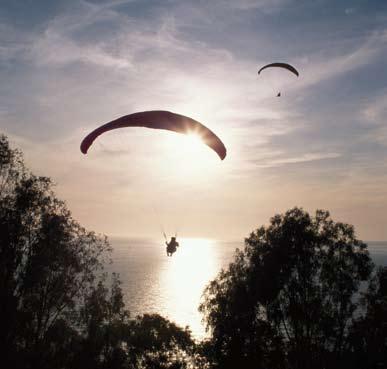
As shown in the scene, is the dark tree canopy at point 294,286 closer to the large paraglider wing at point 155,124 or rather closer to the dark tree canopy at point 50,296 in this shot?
the dark tree canopy at point 50,296

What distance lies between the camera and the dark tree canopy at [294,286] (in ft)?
74.4

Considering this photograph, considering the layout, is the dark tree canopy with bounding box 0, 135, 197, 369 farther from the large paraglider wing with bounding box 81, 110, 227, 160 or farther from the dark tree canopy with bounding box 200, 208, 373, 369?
the large paraglider wing with bounding box 81, 110, 227, 160

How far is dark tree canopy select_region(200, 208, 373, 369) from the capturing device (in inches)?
893

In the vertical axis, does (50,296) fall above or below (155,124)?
below

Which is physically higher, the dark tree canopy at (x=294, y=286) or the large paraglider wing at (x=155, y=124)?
the large paraglider wing at (x=155, y=124)

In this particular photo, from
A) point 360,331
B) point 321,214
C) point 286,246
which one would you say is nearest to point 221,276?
point 286,246

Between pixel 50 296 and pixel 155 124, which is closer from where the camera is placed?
pixel 155 124

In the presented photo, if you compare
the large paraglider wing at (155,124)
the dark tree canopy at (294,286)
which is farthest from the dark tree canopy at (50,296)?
the large paraglider wing at (155,124)

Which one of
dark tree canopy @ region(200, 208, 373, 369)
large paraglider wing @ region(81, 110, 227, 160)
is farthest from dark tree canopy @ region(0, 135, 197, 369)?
large paraglider wing @ region(81, 110, 227, 160)

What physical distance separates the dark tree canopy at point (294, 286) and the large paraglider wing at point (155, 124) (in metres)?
14.7

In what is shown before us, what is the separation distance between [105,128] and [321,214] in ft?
59.7

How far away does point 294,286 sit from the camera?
23297 millimetres

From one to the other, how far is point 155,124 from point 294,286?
57.8ft

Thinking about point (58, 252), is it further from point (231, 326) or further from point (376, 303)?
point (376, 303)
